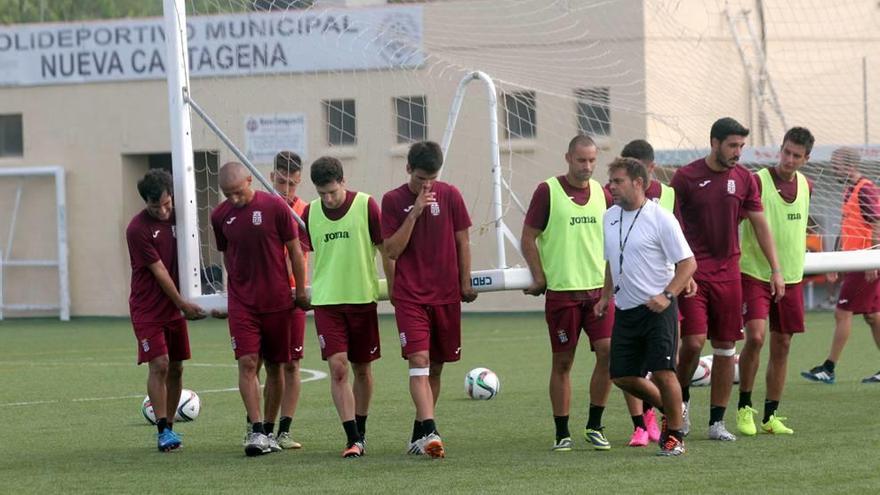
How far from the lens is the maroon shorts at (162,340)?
37.5 ft

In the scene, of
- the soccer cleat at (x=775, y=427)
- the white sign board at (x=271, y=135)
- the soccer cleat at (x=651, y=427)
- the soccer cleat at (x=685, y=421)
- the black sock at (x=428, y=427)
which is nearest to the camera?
the black sock at (x=428, y=427)

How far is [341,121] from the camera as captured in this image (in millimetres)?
16656

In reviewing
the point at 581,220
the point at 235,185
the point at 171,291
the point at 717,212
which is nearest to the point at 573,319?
the point at 581,220

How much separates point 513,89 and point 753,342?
6.09 meters

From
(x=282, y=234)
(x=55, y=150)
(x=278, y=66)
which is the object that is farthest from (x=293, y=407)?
(x=55, y=150)

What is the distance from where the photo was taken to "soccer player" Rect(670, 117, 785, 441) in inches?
430

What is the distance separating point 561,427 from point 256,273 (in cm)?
230

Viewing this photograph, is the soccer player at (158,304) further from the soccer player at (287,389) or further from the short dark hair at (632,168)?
the short dark hair at (632,168)

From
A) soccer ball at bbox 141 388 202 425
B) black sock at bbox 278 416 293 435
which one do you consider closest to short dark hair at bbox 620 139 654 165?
black sock at bbox 278 416 293 435

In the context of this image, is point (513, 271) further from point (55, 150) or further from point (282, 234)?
point (55, 150)

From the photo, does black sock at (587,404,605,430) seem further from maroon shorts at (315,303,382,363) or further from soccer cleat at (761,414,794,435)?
maroon shorts at (315,303,382,363)

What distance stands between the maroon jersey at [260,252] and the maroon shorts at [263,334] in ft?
0.18

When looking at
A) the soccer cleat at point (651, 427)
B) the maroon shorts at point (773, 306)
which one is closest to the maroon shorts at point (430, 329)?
the soccer cleat at point (651, 427)

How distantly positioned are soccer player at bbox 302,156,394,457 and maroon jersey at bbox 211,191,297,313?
0.29 m
